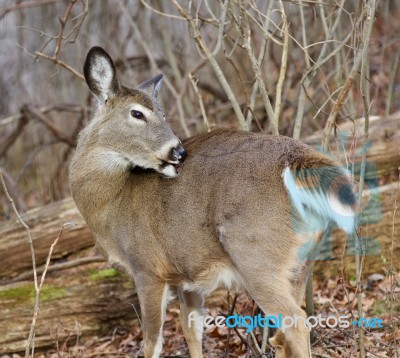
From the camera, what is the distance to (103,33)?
12.5 m

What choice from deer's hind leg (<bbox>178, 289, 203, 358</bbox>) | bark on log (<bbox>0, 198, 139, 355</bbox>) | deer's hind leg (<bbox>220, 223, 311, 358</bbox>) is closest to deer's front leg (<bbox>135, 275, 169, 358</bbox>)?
deer's hind leg (<bbox>178, 289, 203, 358</bbox>)

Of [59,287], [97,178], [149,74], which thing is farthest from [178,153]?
[149,74]

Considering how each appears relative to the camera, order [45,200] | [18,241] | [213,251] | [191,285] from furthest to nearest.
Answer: [45,200] < [18,241] < [191,285] < [213,251]

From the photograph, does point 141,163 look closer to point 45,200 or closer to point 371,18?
point 371,18

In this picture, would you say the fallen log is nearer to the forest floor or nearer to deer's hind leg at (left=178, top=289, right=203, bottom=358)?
the forest floor

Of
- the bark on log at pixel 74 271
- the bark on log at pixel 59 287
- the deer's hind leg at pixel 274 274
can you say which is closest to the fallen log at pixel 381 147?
the bark on log at pixel 74 271

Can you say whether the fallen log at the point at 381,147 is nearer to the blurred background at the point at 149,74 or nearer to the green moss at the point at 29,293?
the blurred background at the point at 149,74

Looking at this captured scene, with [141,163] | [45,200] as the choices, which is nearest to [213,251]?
[141,163]

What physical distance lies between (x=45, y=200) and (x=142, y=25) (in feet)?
10.9

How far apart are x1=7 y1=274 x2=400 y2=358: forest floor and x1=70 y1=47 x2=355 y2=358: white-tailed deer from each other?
67 cm

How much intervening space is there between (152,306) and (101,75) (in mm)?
1690

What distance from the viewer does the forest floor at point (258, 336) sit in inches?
227

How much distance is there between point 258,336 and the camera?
6105mm

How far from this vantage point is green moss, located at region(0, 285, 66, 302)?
23.4 feet
